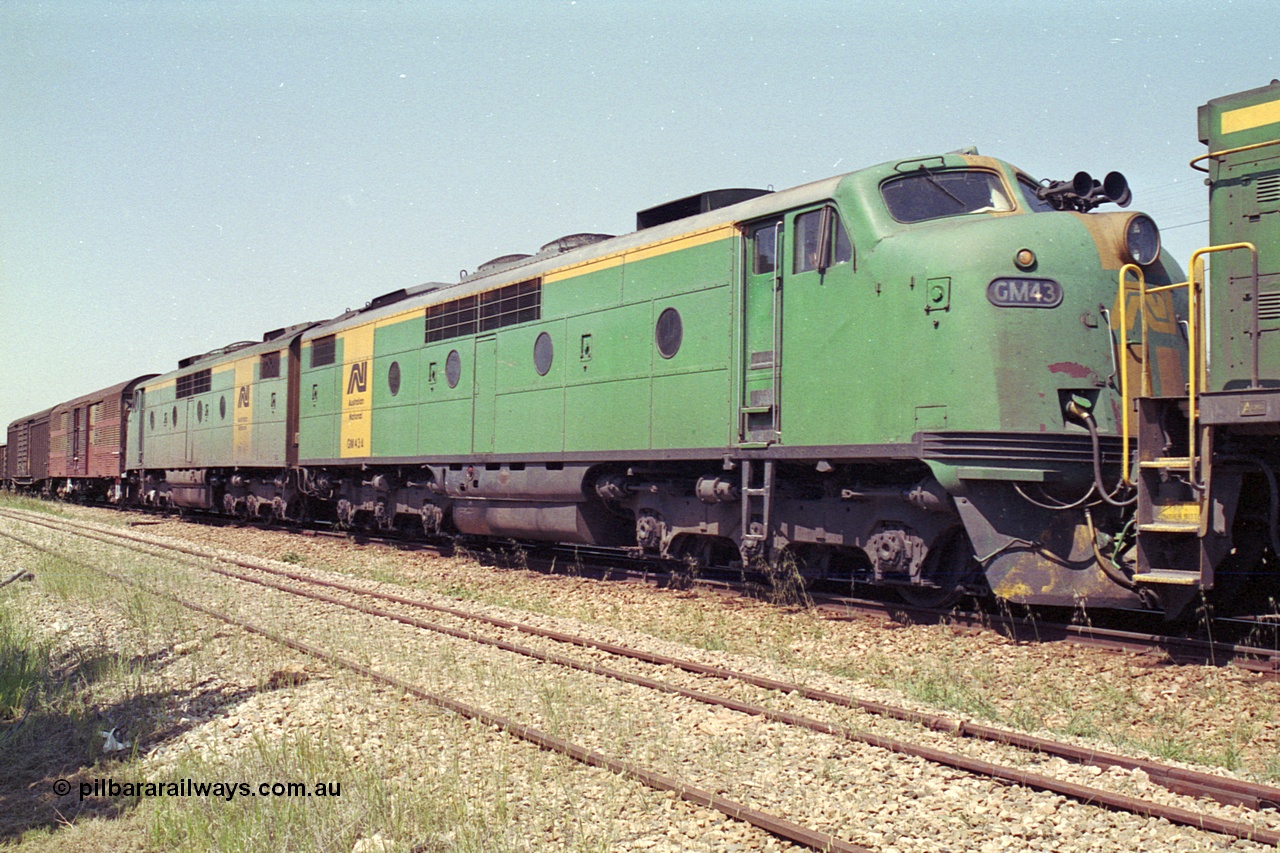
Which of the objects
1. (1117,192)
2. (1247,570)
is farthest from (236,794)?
(1117,192)

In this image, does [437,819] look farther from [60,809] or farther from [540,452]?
[540,452]

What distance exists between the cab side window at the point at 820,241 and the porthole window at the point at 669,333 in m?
1.67

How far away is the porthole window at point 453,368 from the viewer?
47.5 ft

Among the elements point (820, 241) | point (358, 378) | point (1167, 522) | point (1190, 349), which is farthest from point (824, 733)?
point (358, 378)

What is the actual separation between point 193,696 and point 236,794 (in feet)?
8.05

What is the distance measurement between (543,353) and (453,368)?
2.41 meters

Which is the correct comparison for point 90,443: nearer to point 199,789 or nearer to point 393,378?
point 393,378

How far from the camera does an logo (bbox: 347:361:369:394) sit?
55.8ft

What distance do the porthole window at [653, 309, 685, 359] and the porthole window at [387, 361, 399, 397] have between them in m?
6.62

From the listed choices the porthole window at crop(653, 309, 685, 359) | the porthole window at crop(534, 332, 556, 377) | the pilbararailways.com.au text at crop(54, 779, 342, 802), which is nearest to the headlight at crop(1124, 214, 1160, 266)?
the porthole window at crop(653, 309, 685, 359)

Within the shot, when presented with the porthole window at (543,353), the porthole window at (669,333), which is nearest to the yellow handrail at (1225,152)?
the porthole window at (669,333)

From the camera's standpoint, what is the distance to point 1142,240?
816 cm

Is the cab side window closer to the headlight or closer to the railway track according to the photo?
the headlight

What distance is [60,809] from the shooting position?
5273mm
